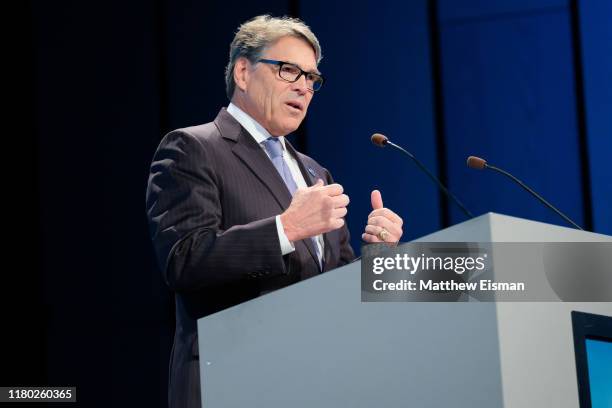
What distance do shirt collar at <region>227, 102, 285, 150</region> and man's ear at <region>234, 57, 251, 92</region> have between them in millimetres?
79

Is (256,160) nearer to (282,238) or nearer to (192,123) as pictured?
(282,238)

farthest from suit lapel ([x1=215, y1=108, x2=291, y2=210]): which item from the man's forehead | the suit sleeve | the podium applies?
the podium

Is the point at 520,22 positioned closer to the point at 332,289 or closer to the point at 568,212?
the point at 568,212

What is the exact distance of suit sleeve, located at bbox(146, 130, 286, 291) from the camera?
5.81 feet

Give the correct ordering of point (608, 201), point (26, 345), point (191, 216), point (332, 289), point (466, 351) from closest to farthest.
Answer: point (466, 351) → point (332, 289) → point (191, 216) → point (608, 201) → point (26, 345)

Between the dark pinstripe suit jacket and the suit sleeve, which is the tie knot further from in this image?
the suit sleeve

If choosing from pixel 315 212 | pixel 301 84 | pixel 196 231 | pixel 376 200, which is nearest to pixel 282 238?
pixel 315 212

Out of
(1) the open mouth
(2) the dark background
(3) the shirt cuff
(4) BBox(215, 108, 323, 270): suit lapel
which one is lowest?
(3) the shirt cuff

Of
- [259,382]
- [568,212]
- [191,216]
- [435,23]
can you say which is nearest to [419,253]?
[259,382]

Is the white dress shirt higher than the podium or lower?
higher

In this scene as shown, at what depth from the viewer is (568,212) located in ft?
14.6

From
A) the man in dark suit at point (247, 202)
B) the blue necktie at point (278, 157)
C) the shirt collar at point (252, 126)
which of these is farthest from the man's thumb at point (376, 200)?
the shirt collar at point (252, 126)

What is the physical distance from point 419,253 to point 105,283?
3659 millimetres

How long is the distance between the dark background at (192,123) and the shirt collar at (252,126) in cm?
238
